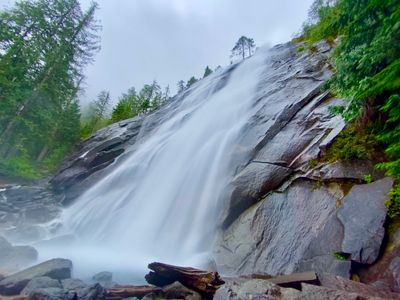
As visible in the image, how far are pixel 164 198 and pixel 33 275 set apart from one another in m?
6.19

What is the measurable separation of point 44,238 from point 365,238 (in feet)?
39.0

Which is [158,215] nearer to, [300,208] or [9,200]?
[300,208]

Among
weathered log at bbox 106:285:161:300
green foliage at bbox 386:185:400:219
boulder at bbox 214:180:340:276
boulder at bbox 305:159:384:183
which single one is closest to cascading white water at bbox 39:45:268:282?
boulder at bbox 214:180:340:276

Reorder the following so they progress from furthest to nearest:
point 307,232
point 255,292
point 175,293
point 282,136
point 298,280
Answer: point 282,136
point 307,232
point 175,293
point 298,280
point 255,292

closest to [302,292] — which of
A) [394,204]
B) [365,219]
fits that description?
[365,219]

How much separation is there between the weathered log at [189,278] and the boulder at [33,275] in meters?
2.17

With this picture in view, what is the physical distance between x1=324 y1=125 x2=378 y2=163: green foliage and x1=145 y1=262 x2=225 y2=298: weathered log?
4.48 meters

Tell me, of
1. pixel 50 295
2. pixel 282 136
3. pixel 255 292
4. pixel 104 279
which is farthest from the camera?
pixel 282 136

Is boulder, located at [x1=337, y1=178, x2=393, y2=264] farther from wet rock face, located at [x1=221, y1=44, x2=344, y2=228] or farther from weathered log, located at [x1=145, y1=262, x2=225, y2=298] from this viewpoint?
weathered log, located at [x1=145, y1=262, x2=225, y2=298]

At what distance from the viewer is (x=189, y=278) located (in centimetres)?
578

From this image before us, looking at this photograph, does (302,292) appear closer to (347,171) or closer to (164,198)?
(347,171)

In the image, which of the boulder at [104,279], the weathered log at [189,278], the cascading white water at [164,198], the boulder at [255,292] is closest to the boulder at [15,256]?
the cascading white water at [164,198]

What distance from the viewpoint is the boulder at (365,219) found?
5.43m

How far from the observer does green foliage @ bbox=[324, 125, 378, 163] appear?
24.0ft
